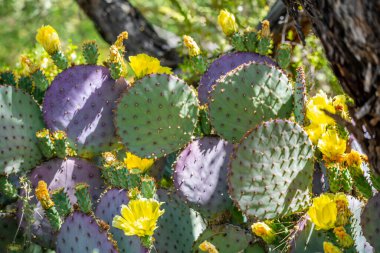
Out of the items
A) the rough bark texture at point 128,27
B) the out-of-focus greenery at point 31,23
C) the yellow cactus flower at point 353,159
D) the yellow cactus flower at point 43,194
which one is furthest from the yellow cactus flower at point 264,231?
the out-of-focus greenery at point 31,23

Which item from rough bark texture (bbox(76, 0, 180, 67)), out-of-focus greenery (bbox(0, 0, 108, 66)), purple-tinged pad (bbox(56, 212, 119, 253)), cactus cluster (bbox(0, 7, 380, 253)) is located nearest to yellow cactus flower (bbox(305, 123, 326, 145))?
cactus cluster (bbox(0, 7, 380, 253))

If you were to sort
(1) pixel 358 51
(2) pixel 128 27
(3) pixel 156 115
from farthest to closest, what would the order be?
(2) pixel 128 27
(3) pixel 156 115
(1) pixel 358 51

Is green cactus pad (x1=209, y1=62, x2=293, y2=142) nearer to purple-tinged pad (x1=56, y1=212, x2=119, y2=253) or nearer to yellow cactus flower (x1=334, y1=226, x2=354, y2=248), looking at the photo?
purple-tinged pad (x1=56, y1=212, x2=119, y2=253)

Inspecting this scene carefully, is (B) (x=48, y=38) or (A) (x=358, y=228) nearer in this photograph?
(A) (x=358, y=228)

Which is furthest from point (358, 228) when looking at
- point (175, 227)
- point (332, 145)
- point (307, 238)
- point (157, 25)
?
point (157, 25)

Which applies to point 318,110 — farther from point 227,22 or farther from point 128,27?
point 128,27
